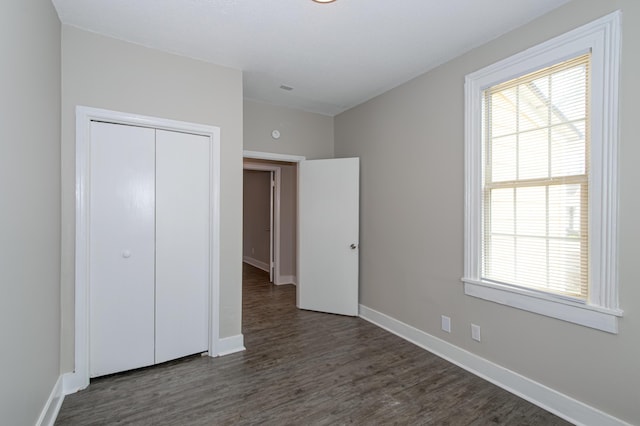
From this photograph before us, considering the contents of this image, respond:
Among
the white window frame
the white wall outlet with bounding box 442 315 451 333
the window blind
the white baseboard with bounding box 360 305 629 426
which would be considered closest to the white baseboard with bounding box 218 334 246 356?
the white baseboard with bounding box 360 305 629 426

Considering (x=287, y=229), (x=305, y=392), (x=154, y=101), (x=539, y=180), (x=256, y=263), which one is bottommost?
(x=305, y=392)

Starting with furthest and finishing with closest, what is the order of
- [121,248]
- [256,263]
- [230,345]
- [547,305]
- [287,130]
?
[256,263] < [287,130] < [230,345] < [121,248] < [547,305]

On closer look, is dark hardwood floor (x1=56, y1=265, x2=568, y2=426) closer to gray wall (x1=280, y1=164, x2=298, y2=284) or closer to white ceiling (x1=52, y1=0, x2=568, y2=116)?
gray wall (x1=280, y1=164, x2=298, y2=284)

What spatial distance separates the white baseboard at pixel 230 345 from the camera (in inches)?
111

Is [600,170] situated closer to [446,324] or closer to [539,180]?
[539,180]

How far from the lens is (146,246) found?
100 inches

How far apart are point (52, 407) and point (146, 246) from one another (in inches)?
45.5

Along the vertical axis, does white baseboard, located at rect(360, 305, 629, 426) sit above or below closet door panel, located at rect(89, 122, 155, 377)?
below

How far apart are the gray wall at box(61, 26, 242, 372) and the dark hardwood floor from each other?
40cm

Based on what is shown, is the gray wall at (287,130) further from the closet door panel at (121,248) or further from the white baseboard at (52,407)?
the white baseboard at (52,407)

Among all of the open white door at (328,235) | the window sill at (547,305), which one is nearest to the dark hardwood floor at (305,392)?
the window sill at (547,305)

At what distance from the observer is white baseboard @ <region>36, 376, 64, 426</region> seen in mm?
1798

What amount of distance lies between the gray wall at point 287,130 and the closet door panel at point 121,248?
4.61 ft

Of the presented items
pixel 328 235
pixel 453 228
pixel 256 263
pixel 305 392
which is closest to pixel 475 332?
pixel 453 228
